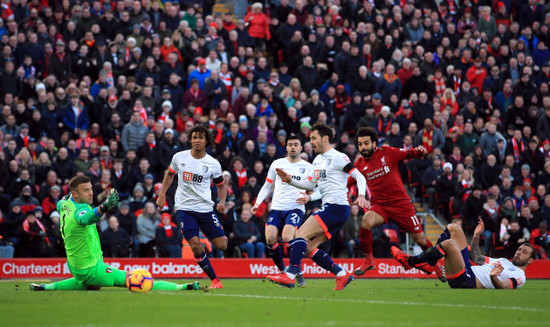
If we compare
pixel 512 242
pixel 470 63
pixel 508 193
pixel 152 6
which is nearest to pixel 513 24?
pixel 470 63

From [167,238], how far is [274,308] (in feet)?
37.9

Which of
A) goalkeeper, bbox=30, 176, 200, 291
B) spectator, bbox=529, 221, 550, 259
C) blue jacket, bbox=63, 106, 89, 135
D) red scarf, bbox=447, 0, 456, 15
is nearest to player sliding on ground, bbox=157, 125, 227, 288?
goalkeeper, bbox=30, 176, 200, 291

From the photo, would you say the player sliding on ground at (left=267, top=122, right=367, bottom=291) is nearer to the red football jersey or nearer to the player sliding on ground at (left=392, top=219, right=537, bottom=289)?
the red football jersey

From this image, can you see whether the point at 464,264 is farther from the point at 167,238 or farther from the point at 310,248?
the point at 167,238

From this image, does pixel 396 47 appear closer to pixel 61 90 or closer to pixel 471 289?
Answer: pixel 61 90

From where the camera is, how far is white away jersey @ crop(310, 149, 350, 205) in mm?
14172

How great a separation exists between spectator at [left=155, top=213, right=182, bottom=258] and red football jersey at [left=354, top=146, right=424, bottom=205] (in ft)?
25.6

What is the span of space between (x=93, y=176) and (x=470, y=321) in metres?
14.4

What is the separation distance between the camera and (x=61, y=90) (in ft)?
75.7

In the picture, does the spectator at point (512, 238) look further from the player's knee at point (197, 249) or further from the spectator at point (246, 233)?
the player's knee at point (197, 249)

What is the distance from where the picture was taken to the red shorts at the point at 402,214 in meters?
14.8

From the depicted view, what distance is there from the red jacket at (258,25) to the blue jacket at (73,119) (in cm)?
709

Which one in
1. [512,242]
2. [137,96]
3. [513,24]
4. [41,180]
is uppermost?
[513,24]

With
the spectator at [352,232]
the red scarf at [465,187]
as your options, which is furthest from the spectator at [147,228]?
the red scarf at [465,187]
